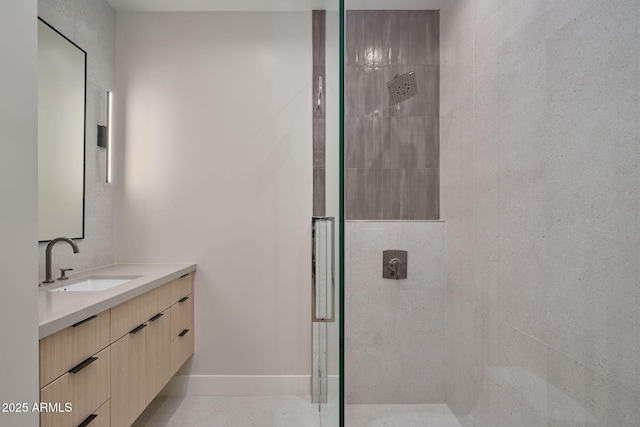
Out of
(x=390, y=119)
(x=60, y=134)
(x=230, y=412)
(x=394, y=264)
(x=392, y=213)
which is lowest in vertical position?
(x=230, y=412)

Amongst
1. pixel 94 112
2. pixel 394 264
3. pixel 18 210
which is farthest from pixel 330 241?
pixel 94 112

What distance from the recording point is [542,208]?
498mm

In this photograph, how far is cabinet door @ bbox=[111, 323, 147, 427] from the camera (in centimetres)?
138

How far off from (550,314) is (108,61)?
8.85ft

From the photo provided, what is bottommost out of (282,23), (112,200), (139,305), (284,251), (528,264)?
(139,305)

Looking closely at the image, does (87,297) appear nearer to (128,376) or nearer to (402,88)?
(128,376)

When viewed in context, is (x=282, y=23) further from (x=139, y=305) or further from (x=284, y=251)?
(x=139, y=305)

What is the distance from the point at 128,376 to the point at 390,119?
62.5 inches

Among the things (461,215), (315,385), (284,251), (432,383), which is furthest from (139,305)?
(461,215)

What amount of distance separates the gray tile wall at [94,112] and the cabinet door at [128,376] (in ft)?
2.18

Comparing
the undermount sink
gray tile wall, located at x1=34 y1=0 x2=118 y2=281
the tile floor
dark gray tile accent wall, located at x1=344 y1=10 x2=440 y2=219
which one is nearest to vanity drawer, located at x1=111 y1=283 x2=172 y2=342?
the undermount sink

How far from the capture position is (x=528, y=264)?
0.53 meters

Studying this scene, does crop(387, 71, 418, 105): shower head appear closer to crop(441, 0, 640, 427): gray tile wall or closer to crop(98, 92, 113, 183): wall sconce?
crop(441, 0, 640, 427): gray tile wall

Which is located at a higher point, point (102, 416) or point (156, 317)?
point (156, 317)
